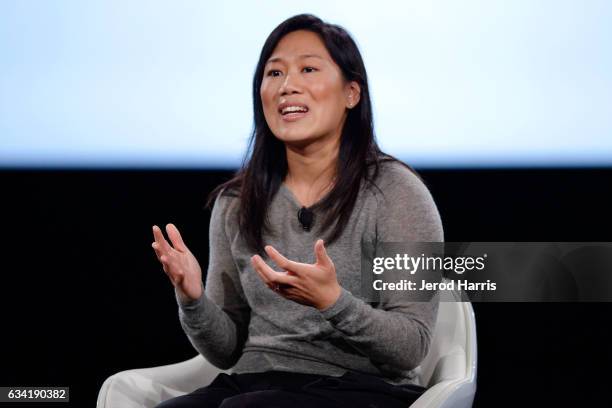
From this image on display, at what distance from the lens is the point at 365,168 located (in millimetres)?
1774

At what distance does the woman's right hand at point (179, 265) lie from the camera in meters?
1.62

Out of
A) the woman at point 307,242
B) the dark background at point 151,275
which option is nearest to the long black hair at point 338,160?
the woman at point 307,242

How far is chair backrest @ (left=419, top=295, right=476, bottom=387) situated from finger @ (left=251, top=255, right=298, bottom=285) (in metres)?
0.50

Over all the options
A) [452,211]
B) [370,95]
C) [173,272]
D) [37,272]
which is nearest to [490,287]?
[452,211]

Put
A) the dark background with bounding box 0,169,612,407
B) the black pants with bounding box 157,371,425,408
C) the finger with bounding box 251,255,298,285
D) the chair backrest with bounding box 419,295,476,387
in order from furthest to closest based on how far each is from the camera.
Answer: the dark background with bounding box 0,169,612,407, the chair backrest with bounding box 419,295,476,387, the black pants with bounding box 157,371,425,408, the finger with bounding box 251,255,298,285

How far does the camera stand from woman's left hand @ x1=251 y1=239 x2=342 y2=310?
1.41m

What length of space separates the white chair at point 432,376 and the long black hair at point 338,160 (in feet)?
1.21

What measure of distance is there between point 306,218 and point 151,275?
4.15 feet

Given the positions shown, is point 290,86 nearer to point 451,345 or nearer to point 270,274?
point 270,274

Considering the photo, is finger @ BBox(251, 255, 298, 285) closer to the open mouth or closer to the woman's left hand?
the woman's left hand

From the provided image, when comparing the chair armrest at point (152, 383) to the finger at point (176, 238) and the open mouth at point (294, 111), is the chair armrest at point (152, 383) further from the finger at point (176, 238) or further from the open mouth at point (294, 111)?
the open mouth at point (294, 111)

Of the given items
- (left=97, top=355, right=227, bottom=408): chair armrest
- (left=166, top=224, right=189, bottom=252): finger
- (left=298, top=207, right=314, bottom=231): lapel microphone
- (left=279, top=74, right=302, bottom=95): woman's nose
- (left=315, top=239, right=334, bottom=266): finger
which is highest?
(left=279, top=74, right=302, bottom=95): woman's nose

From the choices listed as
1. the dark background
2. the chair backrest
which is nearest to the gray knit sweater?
the chair backrest

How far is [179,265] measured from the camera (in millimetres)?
1639
